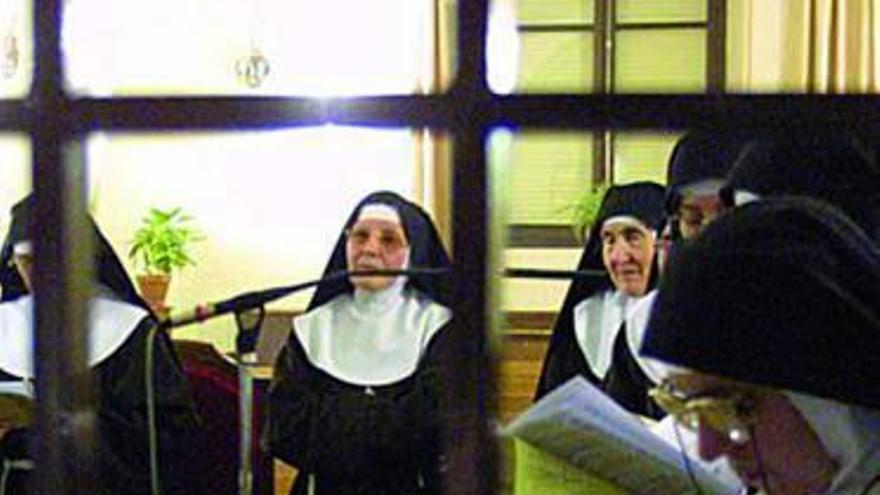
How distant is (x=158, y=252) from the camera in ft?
15.1

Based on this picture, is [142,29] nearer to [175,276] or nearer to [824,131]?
[175,276]

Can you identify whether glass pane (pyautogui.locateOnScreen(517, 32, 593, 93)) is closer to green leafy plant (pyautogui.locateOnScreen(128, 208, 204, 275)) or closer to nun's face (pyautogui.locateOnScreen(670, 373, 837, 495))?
green leafy plant (pyautogui.locateOnScreen(128, 208, 204, 275))

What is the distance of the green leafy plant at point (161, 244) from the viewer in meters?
4.60

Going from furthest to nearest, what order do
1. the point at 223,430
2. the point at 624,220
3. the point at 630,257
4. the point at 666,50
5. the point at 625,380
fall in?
the point at 666,50 < the point at 223,430 < the point at 624,220 < the point at 630,257 < the point at 625,380

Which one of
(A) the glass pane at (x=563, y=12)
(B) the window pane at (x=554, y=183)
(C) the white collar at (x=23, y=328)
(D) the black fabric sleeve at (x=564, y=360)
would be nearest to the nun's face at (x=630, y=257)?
(D) the black fabric sleeve at (x=564, y=360)

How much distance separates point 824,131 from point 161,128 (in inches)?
9.9

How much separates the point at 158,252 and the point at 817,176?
3.87 metres

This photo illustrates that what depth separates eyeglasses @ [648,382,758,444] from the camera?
912 mm

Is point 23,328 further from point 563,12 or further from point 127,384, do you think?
point 563,12

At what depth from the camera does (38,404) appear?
617 millimetres

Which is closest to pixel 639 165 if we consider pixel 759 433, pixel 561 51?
pixel 561 51

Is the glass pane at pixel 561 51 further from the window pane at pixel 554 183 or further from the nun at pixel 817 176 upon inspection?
the nun at pixel 817 176

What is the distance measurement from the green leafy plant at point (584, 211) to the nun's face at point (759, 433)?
306cm

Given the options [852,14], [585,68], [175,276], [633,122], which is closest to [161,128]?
[633,122]
